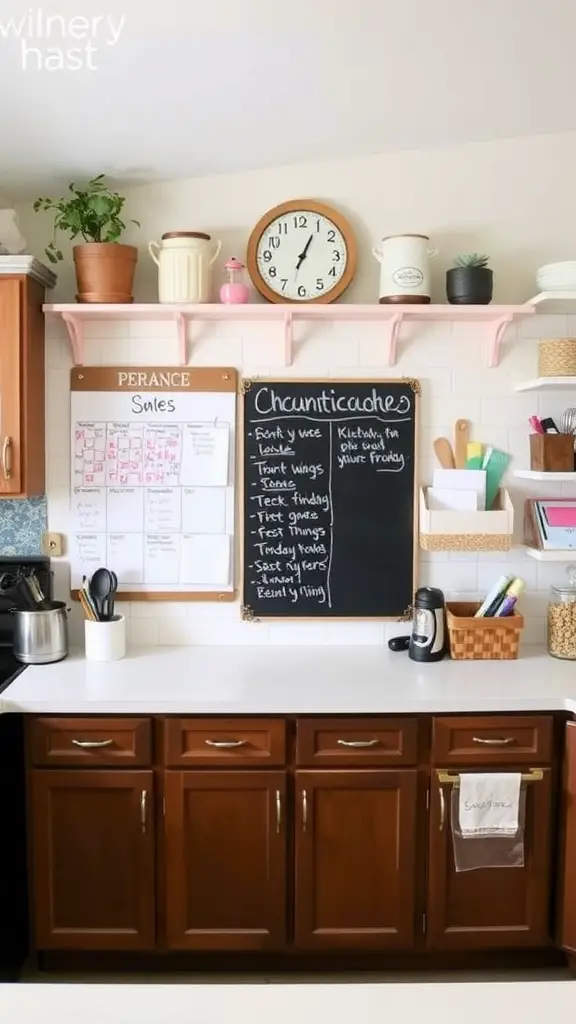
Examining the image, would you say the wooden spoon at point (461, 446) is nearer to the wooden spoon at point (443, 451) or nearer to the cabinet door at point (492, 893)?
the wooden spoon at point (443, 451)

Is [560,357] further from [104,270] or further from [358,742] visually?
[104,270]

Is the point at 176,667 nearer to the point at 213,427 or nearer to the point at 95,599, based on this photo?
the point at 95,599

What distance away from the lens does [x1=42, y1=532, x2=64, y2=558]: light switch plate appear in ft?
9.59

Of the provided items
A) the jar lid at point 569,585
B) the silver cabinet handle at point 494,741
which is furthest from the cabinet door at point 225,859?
the jar lid at point 569,585

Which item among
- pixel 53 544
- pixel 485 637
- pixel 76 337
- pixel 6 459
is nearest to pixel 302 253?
pixel 76 337

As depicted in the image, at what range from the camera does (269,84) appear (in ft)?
7.58

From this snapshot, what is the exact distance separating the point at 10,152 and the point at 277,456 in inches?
47.1

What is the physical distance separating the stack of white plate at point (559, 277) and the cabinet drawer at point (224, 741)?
1535 mm

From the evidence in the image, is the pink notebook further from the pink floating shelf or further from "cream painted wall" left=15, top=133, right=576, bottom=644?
the pink floating shelf

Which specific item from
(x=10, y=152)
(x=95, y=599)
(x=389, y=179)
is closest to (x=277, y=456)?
(x=95, y=599)

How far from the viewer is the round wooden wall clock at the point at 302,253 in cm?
282

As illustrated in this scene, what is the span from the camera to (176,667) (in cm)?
269

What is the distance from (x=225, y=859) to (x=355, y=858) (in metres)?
0.35

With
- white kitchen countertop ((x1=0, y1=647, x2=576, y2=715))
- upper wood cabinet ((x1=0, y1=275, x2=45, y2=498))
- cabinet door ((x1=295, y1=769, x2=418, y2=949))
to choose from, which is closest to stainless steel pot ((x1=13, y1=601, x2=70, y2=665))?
white kitchen countertop ((x1=0, y1=647, x2=576, y2=715))
